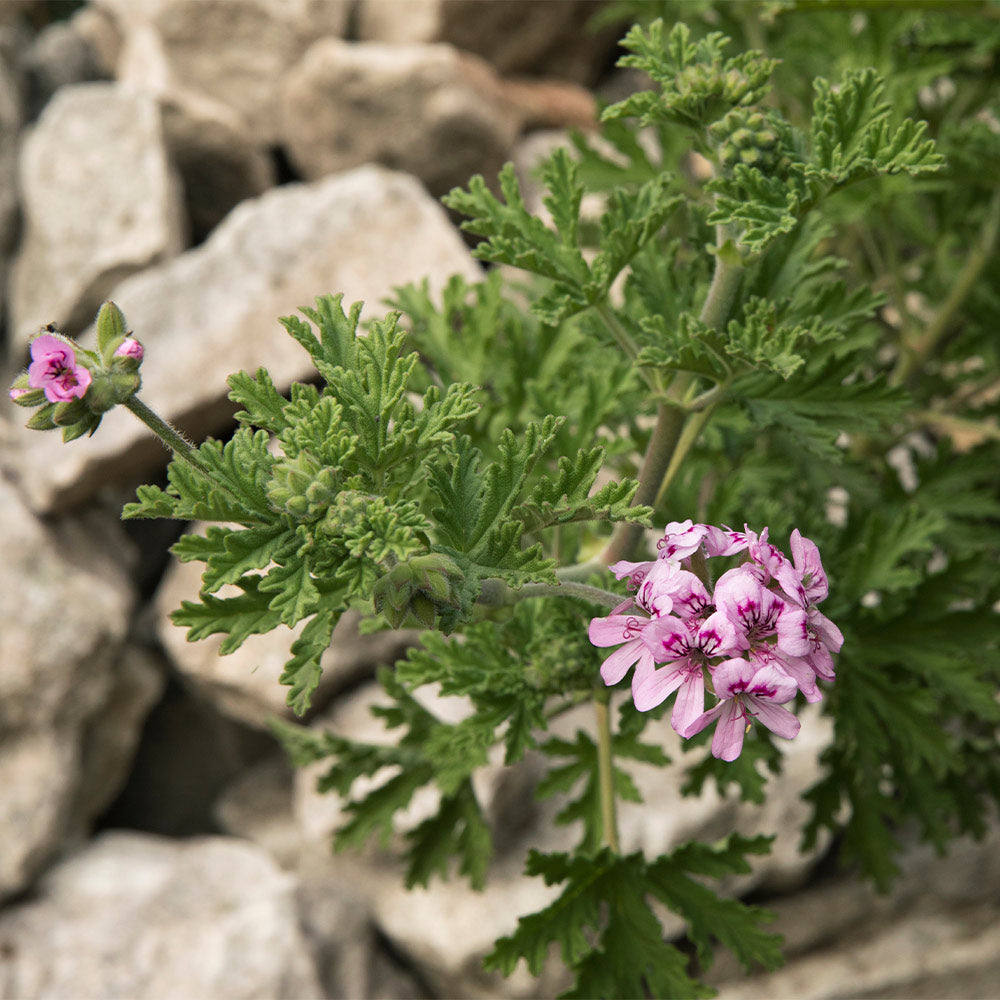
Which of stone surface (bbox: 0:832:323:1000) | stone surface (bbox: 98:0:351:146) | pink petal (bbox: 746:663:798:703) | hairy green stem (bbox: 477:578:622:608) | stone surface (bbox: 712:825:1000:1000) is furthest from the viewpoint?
stone surface (bbox: 98:0:351:146)

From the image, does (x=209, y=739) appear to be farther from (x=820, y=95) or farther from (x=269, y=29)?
(x=820, y=95)

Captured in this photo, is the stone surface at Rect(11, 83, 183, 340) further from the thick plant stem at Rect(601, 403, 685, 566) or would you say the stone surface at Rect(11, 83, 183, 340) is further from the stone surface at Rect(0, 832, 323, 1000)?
the thick plant stem at Rect(601, 403, 685, 566)

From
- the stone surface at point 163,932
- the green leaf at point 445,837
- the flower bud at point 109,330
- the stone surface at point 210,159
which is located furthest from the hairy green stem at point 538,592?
the stone surface at point 210,159

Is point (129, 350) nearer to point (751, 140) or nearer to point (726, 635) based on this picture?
point (726, 635)

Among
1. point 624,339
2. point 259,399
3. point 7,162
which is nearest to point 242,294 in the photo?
point 7,162

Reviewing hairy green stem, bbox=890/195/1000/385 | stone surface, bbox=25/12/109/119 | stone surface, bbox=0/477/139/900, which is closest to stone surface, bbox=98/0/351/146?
stone surface, bbox=25/12/109/119

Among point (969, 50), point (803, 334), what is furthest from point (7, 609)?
point (969, 50)
